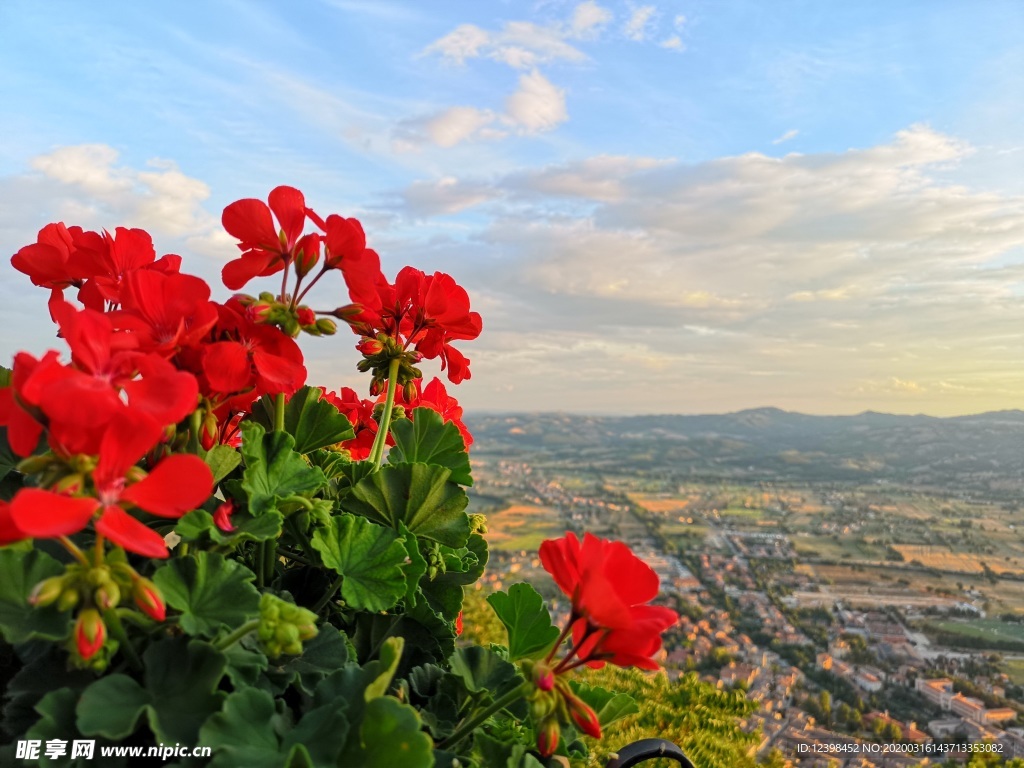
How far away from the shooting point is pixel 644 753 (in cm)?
73

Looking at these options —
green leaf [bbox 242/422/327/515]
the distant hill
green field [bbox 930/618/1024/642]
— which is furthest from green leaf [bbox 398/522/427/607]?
the distant hill

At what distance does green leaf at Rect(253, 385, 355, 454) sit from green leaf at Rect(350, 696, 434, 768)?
423 millimetres

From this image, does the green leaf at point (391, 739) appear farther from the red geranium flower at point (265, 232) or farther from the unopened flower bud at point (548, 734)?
the red geranium flower at point (265, 232)

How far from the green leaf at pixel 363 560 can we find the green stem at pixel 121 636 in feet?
0.59

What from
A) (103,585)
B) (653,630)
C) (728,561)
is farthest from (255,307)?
(728,561)

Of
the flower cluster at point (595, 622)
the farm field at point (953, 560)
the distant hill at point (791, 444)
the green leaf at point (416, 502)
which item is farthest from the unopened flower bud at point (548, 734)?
the distant hill at point (791, 444)

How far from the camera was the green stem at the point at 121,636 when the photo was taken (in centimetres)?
50

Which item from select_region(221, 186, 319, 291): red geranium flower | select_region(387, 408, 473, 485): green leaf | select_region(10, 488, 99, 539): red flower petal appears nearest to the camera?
select_region(10, 488, 99, 539): red flower petal

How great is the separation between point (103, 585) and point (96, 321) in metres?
0.19

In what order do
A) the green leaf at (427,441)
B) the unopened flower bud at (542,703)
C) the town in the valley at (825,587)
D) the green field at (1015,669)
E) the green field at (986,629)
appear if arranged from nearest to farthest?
the unopened flower bud at (542,703) < the green leaf at (427,441) < the town in the valley at (825,587) < the green field at (1015,669) < the green field at (986,629)

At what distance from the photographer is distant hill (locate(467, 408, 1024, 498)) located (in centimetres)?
2684

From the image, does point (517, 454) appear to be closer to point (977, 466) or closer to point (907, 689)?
point (977, 466)

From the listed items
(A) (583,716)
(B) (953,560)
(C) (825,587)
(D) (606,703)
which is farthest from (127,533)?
(B) (953,560)

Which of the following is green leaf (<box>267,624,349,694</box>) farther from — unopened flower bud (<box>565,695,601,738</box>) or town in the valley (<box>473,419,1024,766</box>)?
town in the valley (<box>473,419,1024,766</box>)
